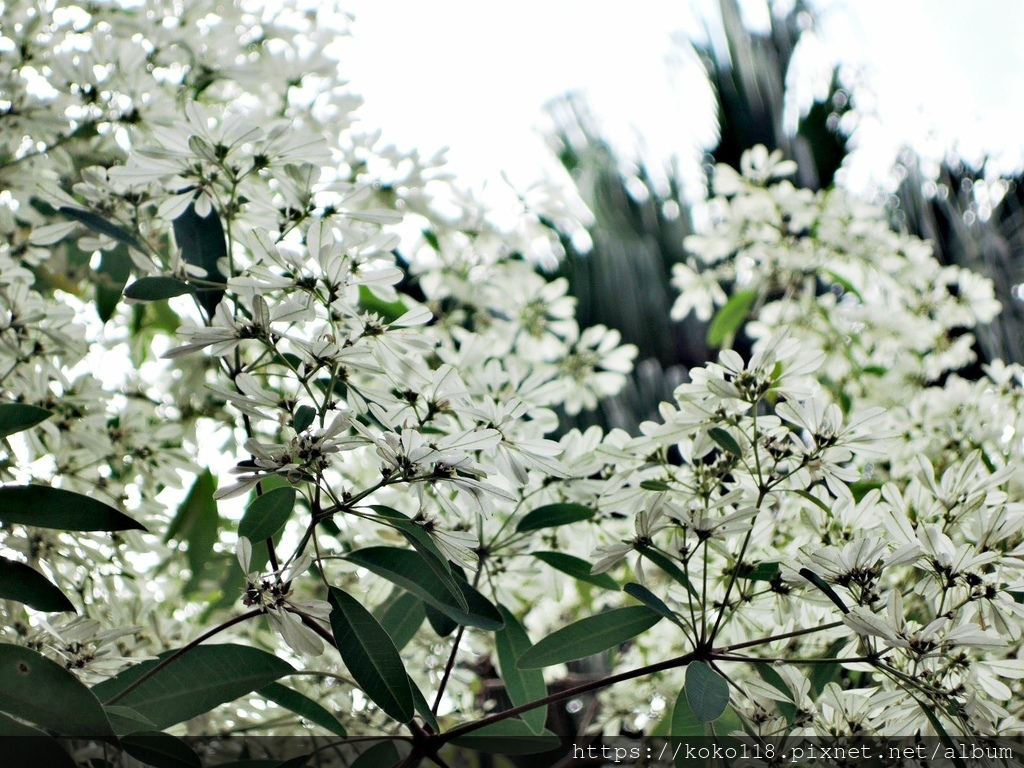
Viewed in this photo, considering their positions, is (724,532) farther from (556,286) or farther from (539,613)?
(539,613)

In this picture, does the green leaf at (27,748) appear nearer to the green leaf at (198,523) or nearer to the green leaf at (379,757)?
the green leaf at (379,757)

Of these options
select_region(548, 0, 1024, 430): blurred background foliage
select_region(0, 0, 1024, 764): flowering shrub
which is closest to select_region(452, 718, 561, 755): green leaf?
A: select_region(0, 0, 1024, 764): flowering shrub

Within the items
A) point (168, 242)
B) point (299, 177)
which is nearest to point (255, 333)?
point (299, 177)

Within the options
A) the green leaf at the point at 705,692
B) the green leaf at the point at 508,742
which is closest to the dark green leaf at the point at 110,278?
the green leaf at the point at 508,742

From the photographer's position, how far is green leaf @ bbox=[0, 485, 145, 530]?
570mm

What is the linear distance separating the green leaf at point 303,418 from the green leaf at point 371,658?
0.12 meters

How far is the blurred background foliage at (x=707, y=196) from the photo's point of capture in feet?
7.57

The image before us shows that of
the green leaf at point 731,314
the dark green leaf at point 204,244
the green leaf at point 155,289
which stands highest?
the green leaf at point 731,314

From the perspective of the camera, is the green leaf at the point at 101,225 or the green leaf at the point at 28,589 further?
the green leaf at the point at 101,225

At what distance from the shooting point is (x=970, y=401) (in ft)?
3.33

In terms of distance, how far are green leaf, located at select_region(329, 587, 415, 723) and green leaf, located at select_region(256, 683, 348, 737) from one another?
0.40 ft

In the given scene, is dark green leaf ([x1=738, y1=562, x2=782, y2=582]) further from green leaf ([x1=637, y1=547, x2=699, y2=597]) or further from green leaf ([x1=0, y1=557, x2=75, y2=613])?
green leaf ([x1=0, y1=557, x2=75, y2=613])

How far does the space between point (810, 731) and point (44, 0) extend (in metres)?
1.06

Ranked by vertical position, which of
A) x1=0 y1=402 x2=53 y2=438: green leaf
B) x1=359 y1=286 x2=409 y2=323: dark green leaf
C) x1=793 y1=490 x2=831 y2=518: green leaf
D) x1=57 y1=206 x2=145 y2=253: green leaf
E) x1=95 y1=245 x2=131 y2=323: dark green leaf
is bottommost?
x1=793 y1=490 x2=831 y2=518: green leaf
